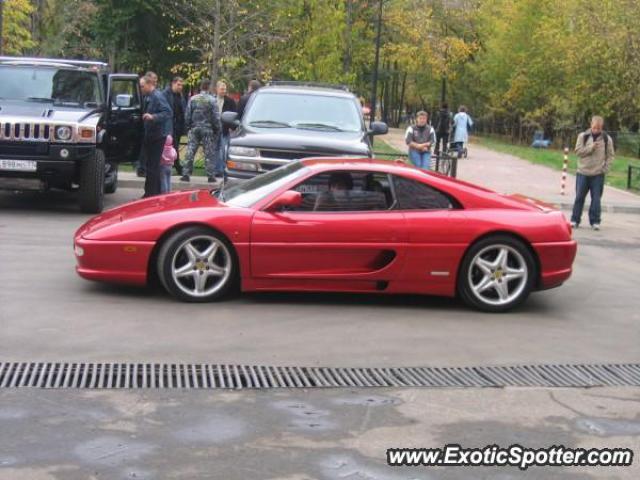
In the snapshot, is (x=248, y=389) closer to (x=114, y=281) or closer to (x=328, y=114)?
(x=114, y=281)

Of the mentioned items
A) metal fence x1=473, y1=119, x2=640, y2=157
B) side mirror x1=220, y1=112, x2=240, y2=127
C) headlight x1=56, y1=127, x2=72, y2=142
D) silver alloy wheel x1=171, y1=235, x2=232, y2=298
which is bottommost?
metal fence x1=473, y1=119, x2=640, y2=157

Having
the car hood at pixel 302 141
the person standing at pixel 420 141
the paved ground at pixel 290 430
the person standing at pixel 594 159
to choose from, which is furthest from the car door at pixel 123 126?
the paved ground at pixel 290 430

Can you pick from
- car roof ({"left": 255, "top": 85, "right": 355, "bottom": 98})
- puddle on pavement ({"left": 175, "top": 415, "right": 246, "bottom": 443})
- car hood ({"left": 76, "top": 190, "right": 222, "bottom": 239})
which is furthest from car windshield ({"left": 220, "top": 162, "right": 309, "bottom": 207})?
car roof ({"left": 255, "top": 85, "right": 355, "bottom": 98})

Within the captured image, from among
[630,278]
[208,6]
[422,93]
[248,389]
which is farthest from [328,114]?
[422,93]

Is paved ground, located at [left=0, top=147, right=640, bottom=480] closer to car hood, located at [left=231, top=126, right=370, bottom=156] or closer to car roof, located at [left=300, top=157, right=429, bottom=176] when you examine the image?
car roof, located at [left=300, top=157, right=429, bottom=176]

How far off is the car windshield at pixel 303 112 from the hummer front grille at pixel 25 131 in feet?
9.71

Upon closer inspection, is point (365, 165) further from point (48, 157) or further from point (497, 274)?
point (48, 157)

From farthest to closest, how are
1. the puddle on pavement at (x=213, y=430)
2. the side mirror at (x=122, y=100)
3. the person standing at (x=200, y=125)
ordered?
1. the person standing at (x=200, y=125)
2. the side mirror at (x=122, y=100)
3. the puddle on pavement at (x=213, y=430)

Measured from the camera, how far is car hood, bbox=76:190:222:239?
858 cm

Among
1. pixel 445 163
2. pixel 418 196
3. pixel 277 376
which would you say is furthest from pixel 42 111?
pixel 445 163

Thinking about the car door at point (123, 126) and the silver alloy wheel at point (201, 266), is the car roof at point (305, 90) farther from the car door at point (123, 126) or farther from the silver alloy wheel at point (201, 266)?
the silver alloy wheel at point (201, 266)

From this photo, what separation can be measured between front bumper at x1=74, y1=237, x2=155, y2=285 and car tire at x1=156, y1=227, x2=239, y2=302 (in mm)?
144

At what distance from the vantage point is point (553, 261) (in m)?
8.79

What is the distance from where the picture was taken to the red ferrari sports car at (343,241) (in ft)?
27.7
